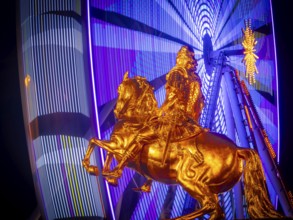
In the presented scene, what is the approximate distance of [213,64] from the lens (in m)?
4.19

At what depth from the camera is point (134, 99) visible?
3070mm

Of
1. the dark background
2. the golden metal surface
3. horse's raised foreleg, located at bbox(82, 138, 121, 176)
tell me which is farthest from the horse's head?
the golden metal surface

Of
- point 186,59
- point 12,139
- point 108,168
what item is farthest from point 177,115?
point 12,139

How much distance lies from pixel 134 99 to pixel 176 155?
47 cm

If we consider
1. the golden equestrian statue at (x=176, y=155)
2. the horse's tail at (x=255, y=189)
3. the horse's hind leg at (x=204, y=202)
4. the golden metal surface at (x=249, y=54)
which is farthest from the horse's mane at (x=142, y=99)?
the golden metal surface at (x=249, y=54)

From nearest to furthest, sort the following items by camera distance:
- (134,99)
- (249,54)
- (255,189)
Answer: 1. (255,189)
2. (134,99)
3. (249,54)

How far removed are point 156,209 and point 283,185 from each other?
43.8 inches

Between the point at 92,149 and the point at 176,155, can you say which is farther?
the point at 176,155

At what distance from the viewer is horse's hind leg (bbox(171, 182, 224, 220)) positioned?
9.34ft

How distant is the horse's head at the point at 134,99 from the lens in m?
3.05

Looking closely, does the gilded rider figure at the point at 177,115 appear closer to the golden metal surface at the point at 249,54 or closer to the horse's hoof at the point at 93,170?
the horse's hoof at the point at 93,170

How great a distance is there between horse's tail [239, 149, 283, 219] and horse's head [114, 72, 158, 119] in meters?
0.69

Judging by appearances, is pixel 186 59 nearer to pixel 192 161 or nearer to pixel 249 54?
pixel 192 161

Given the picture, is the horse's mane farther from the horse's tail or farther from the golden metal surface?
the golden metal surface
